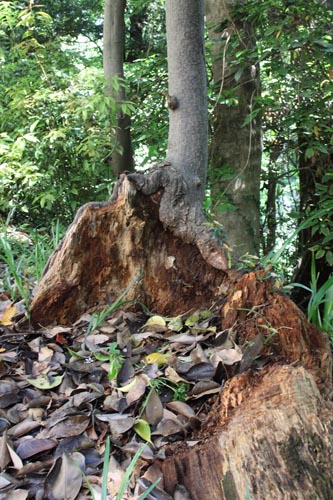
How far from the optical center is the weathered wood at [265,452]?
161 centimetres

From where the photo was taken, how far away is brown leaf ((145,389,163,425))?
6.20 ft

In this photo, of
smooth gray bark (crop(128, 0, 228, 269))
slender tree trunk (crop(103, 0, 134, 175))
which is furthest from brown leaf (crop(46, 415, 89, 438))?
slender tree trunk (crop(103, 0, 134, 175))

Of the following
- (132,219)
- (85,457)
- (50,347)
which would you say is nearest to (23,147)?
(132,219)

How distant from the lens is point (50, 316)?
2.53m

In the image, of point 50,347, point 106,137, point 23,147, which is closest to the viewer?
point 50,347

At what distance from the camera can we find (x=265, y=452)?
1669 mm

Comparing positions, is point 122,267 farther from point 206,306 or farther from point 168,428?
point 168,428

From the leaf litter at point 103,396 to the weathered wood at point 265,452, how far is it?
0.22ft

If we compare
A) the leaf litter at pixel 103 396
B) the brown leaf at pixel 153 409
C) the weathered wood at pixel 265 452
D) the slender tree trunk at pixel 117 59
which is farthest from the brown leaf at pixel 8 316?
the slender tree trunk at pixel 117 59

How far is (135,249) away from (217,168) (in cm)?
217

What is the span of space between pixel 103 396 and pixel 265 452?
2.19 feet

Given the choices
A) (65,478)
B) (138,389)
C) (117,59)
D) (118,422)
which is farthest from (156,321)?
(117,59)

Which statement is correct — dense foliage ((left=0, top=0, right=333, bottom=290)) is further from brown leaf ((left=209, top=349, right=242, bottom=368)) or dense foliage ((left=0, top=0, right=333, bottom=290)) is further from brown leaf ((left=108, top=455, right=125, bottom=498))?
brown leaf ((left=108, top=455, right=125, bottom=498))

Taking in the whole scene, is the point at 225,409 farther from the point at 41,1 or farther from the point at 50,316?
the point at 41,1
